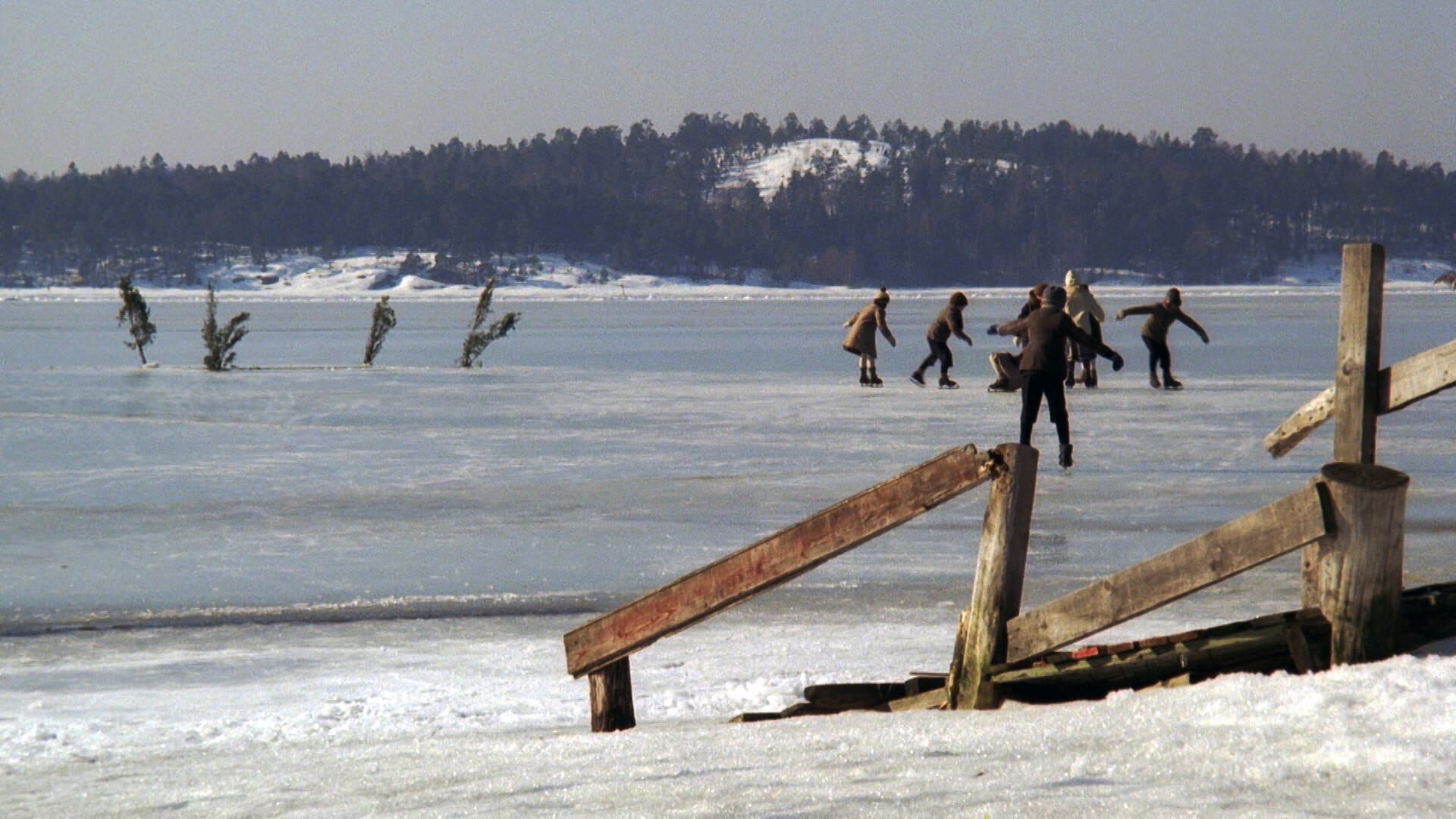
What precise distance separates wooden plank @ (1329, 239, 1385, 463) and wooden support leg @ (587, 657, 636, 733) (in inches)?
101

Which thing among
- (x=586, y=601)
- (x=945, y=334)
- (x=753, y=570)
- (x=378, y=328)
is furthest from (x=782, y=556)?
(x=378, y=328)

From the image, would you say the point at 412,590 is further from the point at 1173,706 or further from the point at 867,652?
the point at 1173,706

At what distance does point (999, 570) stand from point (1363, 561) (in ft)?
3.16

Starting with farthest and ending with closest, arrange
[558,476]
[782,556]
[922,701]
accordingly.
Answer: [558,476], [922,701], [782,556]

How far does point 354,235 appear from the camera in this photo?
186 meters

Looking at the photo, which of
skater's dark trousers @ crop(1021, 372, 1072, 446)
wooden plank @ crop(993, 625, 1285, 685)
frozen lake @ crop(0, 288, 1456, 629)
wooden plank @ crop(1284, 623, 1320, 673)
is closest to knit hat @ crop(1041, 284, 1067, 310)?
skater's dark trousers @ crop(1021, 372, 1072, 446)

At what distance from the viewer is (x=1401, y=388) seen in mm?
5449

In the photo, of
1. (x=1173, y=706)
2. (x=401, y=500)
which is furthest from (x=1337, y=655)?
(x=401, y=500)

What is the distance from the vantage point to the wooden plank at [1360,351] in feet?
18.0

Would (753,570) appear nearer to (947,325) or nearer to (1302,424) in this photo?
(1302,424)

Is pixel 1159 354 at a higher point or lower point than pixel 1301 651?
lower

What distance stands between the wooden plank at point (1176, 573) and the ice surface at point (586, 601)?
0.25 metres

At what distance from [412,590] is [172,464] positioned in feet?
19.2

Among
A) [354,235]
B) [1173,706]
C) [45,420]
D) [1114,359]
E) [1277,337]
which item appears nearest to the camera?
[1173,706]
